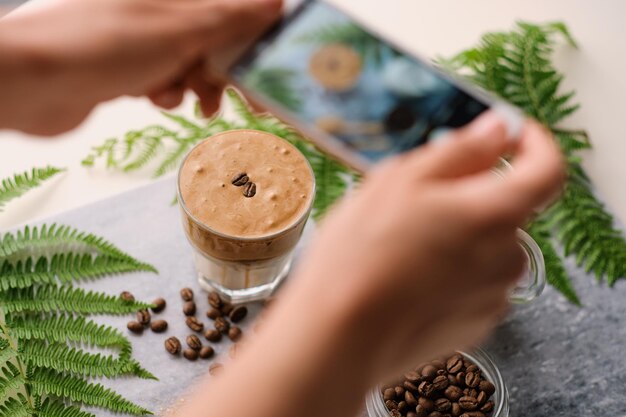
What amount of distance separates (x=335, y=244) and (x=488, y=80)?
105 centimetres

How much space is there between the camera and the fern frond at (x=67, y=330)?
1.33 meters

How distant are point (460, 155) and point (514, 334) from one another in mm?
779

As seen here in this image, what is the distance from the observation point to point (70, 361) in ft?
4.30

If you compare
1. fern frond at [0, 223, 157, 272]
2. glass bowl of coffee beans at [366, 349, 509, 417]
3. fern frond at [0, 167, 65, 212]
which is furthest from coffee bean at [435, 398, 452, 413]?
fern frond at [0, 167, 65, 212]

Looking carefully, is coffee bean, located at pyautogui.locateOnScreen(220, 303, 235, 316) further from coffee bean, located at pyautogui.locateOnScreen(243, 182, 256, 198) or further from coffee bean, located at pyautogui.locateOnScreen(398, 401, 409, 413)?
coffee bean, located at pyautogui.locateOnScreen(398, 401, 409, 413)

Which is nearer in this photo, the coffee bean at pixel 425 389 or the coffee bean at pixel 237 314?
the coffee bean at pixel 425 389

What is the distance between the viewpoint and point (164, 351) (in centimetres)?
138

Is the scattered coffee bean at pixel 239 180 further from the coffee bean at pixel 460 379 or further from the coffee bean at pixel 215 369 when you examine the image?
the coffee bean at pixel 460 379

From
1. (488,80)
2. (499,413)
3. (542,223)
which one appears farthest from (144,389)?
(488,80)

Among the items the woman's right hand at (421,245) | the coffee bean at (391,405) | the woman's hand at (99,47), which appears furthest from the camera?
the coffee bean at (391,405)

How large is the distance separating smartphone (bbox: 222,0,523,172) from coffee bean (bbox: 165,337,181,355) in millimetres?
549

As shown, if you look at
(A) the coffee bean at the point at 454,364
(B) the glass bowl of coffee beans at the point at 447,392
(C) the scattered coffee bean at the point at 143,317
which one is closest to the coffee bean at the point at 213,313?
(C) the scattered coffee bean at the point at 143,317

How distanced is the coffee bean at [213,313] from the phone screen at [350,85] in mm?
535

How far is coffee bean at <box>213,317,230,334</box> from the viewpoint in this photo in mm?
1404
